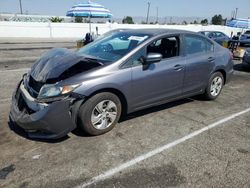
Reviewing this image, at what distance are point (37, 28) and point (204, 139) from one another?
87.9 ft

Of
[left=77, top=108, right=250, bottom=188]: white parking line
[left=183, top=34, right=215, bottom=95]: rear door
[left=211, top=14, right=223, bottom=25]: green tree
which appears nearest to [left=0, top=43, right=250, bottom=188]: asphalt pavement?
[left=77, top=108, right=250, bottom=188]: white parking line

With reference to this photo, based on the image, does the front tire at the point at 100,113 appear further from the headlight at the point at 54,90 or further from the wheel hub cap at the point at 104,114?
the headlight at the point at 54,90

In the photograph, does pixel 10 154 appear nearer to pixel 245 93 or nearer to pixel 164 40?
pixel 164 40

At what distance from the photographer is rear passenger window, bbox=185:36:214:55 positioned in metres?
5.15

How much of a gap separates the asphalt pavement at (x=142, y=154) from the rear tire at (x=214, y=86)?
78 centimetres

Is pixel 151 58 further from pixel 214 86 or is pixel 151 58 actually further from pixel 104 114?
pixel 214 86

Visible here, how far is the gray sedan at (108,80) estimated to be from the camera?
3629 mm

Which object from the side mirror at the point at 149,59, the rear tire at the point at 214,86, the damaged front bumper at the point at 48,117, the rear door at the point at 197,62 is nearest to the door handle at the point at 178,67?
the rear door at the point at 197,62

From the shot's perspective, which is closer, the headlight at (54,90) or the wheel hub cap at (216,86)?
the headlight at (54,90)

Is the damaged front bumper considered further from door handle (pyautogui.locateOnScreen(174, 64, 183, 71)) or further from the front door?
door handle (pyautogui.locateOnScreen(174, 64, 183, 71))

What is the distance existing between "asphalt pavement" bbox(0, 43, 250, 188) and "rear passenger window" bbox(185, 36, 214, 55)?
1.25m

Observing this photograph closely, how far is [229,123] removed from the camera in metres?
4.72

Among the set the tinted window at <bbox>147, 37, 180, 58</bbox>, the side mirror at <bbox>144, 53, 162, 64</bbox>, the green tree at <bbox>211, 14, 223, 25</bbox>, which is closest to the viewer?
the side mirror at <bbox>144, 53, 162, 64</bbox>

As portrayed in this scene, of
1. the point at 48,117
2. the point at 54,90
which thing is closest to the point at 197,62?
the point at 54,90
